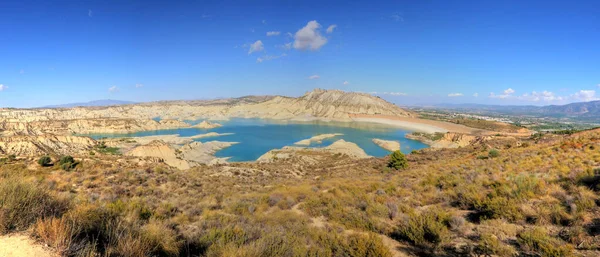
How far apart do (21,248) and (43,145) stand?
5194cm

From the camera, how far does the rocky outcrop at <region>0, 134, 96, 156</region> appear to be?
34.3 metres

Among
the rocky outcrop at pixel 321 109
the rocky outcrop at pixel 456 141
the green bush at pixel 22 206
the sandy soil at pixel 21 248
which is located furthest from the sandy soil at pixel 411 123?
the sandy soil at pixel 21 248

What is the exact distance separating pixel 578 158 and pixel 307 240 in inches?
429

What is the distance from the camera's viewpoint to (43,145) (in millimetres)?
39562

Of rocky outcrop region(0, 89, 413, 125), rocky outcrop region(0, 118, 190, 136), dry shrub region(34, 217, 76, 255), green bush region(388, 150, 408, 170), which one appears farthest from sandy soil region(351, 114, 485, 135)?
dry shrub region(34, 217, 76, 255)

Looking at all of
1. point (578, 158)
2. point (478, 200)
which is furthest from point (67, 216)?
point (578, 158)

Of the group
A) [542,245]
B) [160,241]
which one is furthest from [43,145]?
[542,245]

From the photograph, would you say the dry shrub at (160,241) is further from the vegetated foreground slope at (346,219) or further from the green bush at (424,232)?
the green bush at (424,232)

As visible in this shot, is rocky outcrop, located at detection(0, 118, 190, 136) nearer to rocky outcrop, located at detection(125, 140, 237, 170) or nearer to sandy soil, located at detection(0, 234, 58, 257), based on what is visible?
rocky outcrop, located at detection(125, 140, 237, 170)

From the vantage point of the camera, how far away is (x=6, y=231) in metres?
2.91

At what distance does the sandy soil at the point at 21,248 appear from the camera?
2564 mm

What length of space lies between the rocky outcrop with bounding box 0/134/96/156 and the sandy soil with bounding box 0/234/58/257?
4300cm

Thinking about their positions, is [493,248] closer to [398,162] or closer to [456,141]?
[398,162]

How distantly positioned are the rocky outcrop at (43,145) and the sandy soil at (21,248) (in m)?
43.0
